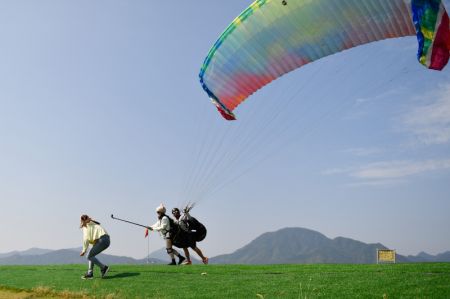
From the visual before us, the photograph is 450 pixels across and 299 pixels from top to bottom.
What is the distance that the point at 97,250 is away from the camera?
14.1 m

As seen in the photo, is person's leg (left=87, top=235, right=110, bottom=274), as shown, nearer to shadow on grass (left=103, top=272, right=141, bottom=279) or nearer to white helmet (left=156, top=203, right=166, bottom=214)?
shadow on grass (left=103, top=272, right=141, bottom=279)

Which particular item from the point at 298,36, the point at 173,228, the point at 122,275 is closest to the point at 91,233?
the point at 122,275

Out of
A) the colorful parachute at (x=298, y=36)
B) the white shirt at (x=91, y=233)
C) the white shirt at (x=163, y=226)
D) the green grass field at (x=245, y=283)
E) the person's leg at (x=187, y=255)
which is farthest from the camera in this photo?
the person's leg at (x=187, y=255)

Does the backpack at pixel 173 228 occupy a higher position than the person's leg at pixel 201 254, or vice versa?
the backpack at pixel 173 228

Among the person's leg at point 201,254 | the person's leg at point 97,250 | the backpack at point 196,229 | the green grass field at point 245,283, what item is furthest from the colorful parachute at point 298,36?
the person's leg at point 201,254

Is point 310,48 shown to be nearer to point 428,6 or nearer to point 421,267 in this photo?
point 428,6

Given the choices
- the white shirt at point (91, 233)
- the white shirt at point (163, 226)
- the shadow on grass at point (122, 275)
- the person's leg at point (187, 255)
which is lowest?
the shadow on grass at point (122, 275)

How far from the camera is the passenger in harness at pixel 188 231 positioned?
1672 centimetres

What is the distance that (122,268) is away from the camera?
16234 mm

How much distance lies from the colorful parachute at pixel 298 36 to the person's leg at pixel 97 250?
5.31 m

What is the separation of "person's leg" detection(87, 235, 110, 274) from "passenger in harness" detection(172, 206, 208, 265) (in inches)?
122

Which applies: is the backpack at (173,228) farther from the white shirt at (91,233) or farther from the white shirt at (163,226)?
the white shirt at (91,233)

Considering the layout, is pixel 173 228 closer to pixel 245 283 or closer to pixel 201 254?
pixel 201 254

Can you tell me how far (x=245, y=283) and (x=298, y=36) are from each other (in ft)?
21.0
